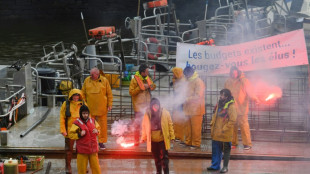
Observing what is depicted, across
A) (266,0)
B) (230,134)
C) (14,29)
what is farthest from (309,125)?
(14,29)

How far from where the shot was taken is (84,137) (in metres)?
8.60

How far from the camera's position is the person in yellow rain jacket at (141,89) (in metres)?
10.3

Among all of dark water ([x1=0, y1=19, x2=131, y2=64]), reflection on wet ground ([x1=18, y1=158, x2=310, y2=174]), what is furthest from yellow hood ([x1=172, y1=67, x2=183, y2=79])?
dark water ([x1=0, y1=19, x2=131, y2=64])

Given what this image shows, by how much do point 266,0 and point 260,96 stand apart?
8.54m

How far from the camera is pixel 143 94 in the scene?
34.3 ft

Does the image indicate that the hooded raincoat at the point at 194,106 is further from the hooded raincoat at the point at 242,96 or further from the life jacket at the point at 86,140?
the life jacket at the point at 86,140

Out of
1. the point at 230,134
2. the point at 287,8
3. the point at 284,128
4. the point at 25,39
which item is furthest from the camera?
the point at 25,39

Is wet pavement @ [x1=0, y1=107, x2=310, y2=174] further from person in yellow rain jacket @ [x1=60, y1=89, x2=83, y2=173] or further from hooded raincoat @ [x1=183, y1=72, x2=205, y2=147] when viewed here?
person in yellow rain jacket @ [x1=60, y1=89, x2=83, y2=173]

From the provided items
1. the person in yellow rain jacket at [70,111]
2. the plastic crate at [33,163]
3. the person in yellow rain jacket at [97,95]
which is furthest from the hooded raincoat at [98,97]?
the plastic crate at [33,163]

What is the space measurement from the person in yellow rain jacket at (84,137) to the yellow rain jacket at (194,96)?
2431mm

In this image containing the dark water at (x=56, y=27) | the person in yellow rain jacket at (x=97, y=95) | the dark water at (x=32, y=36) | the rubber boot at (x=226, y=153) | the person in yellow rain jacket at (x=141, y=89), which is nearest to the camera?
the rubber boot at (x=226, y=153)

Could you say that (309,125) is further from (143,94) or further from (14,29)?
(14,29)

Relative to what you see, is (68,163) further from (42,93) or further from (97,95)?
(42,93)

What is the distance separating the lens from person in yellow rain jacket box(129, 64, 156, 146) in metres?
10.3
